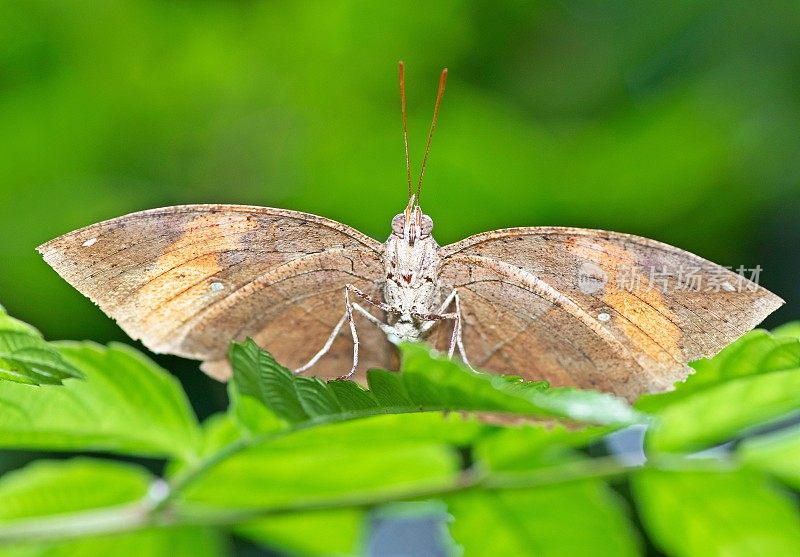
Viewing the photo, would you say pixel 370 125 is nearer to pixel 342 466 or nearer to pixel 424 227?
pixel 424 227

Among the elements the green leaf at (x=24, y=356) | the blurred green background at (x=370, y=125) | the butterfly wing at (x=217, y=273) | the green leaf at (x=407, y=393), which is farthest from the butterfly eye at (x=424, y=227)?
the blurred green background at (x=370, y=125)

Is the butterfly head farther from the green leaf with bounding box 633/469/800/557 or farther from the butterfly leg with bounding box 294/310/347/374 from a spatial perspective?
the green leaf with bounding box 633/469/800/557

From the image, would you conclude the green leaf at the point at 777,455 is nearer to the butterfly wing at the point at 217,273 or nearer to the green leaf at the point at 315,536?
the green leaf at the point at 315,536

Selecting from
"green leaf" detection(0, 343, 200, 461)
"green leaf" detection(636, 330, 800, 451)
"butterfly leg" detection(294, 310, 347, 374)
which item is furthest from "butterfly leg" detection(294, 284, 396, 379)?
"green leaf" detection(636, 330, 800, 451)

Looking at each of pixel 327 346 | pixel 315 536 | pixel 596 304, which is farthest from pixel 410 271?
pixel 315 536

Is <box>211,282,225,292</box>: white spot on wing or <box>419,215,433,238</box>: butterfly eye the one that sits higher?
<box>419,215,433,238</box>: butterfly eye

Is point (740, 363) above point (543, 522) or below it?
above

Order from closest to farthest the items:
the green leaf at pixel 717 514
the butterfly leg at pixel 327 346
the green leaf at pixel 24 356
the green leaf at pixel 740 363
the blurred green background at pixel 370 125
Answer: the green leaf at pixel 24 356 < the green leaf at pixel 740 363 < the green leaf at pixel 717 514 < the butterfly leg at pixel 327 346 < the blurred green background at pixel 370 125
